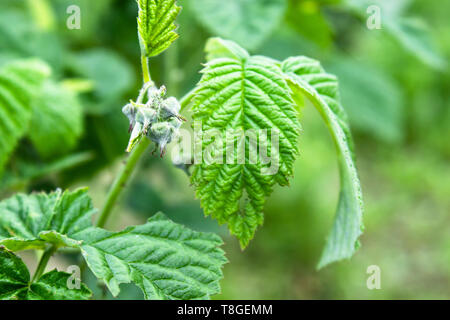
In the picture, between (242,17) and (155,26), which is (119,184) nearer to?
(155,26)

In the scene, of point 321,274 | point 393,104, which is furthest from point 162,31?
point 321,274

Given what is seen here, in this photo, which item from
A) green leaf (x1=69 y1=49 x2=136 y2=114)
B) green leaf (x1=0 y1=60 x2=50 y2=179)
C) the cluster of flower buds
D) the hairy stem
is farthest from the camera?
green leaf (x1=69 y1=49 x2=136 y2=114)

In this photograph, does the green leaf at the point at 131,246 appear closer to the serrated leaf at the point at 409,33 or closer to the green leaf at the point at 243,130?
the green leaf at the point at 243,130

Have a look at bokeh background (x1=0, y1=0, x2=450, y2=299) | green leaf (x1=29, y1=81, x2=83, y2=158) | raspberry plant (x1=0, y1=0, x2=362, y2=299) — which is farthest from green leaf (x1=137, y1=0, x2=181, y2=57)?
green leaf (x1=29, y1=81, x2=83, y2=158)

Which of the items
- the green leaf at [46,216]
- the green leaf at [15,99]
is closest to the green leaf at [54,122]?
the green leaf at [15,99]

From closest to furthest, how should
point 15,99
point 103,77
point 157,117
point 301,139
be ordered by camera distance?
point 157,117 → point 15,99 → point 103,77 → point 301,139

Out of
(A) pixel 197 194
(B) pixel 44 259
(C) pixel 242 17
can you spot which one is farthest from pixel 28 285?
(C) pixel 242 17

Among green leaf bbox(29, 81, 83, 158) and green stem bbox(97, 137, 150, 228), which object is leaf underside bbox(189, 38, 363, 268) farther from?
green leaf bbox(29, 81, 83, 158)
